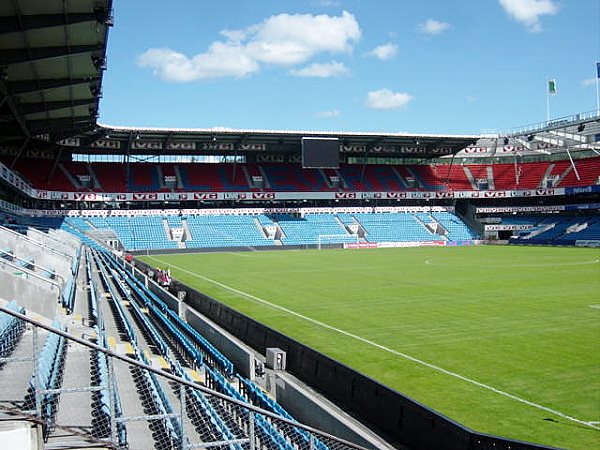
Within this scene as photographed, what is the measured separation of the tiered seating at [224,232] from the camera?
62.5 m

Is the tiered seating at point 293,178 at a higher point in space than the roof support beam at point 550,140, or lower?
lower

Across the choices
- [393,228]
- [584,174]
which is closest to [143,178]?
[393,228]

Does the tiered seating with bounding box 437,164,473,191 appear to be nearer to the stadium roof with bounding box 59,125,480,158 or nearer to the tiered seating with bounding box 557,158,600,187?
the stadium roof with bounding box 59,125,480,158

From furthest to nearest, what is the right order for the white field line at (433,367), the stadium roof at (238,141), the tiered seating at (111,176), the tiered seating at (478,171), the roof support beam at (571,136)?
the tiered seating at (478,171) < the tiered seating at (111,176) < the roof support beam at (571,136) < the stadium roof at (238,141) < the white field line at (433,367)

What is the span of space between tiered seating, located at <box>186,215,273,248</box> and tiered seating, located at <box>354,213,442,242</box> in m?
12.1

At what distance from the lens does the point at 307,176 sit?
7406 cm

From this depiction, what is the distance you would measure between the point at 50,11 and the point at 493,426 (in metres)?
19.6

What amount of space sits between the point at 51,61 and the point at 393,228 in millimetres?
48318

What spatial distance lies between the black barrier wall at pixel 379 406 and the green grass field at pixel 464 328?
1.46 meters

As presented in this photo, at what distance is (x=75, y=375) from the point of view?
396 inches

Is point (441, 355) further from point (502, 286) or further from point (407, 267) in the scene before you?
point (407, 267)

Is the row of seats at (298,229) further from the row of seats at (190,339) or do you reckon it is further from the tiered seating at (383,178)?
the row of seats at (190,339)

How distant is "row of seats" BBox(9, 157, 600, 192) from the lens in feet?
213

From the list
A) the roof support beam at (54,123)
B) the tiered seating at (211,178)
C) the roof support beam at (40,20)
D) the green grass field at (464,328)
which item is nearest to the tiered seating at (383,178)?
the tiered seating at (211,178)
